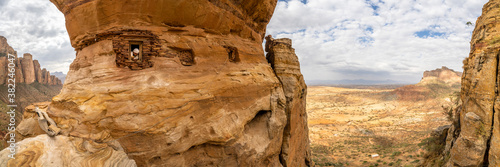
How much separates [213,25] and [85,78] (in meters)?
4.86

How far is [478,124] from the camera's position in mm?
11352

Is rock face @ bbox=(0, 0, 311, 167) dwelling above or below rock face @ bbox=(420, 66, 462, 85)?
below

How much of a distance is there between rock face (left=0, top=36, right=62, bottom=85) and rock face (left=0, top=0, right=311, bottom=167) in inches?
1938

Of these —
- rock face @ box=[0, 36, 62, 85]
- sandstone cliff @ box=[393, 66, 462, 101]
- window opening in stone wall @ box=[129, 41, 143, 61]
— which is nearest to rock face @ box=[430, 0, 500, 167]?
window opening in stone wall @ box=[129, 41, 143, 61]

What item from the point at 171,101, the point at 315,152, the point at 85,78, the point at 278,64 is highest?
the point at 278,64

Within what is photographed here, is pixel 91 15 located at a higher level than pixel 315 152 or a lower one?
higher

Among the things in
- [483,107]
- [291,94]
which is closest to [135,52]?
[291,94]

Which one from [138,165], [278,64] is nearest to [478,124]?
[278,64]

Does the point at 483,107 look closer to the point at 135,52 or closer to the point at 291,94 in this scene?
the point at 291,94

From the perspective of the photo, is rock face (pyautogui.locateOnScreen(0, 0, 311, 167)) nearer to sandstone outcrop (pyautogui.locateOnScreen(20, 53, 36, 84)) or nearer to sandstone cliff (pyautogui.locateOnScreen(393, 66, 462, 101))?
sandstone outcrop (pyautogui.locateOnScreen(20, 53, 36, 84))

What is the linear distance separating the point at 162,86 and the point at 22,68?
260ft

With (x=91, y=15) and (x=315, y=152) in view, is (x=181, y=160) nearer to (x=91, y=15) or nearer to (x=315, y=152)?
(x=91, y=15)

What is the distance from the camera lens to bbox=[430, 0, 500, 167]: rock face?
10.9 metres

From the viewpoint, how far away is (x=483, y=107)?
37.3ft
